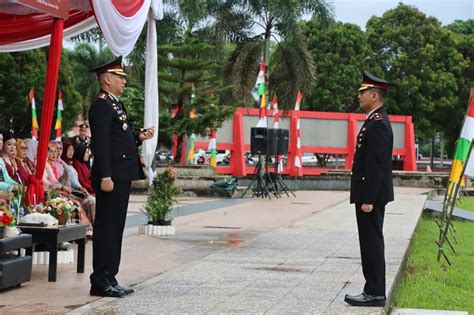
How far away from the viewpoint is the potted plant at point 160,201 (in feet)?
44.2

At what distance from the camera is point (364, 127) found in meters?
7.39

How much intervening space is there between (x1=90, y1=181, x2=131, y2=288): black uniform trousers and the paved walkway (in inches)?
12.5

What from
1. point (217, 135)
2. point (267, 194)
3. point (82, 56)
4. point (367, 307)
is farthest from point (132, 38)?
point (82, 56)

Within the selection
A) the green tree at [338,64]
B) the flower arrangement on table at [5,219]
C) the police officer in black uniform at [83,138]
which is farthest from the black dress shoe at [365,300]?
the green tree at [338,64]

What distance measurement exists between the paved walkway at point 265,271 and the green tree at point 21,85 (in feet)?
84.0

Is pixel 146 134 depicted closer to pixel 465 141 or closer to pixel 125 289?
pixel 125 289

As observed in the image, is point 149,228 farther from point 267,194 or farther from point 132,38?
point 267,194

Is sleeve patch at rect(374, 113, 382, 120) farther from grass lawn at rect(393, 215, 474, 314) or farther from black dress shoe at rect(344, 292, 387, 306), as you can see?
grass lawn at rect(393, 215, 474, 314)

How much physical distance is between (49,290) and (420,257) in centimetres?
642

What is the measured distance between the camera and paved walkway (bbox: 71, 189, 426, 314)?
7.05 meters

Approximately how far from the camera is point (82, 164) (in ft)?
43.3

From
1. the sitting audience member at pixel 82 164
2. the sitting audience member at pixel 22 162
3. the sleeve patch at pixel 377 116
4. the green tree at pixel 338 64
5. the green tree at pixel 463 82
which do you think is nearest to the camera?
the sleeve patch at pixel 377 116

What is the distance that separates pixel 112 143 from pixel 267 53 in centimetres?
2407

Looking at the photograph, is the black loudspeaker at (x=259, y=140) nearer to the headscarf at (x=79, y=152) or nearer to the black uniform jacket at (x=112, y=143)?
the headscarf at (x=79, y=152)
